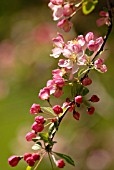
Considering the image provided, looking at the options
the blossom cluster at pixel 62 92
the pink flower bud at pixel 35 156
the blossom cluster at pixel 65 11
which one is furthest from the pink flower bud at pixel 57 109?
the blossom cluster at pixel 65 11

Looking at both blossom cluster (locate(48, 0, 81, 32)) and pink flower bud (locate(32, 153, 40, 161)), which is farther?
blossom cluster (locate(48, 0, 81, 32))

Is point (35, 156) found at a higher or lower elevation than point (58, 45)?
lower

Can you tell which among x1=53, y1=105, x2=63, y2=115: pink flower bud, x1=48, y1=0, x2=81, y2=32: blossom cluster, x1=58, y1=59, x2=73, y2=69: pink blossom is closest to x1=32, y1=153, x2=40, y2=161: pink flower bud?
x1=53, y1=105, x2=63, y2=115: pink flower bud

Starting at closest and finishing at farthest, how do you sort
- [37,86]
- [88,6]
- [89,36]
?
[89,36]
[88,6]
[37,86]

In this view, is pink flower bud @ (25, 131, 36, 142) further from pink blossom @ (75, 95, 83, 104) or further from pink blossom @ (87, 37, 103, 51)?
pink blossom @ (87, 37, 103, 51)

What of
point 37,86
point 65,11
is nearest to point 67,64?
point 65,11

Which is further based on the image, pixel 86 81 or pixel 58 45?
pixel 58 45

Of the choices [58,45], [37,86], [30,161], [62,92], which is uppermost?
[37,86]

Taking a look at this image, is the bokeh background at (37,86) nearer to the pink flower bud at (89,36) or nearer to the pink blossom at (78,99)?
the pink flower bud at (89,36)

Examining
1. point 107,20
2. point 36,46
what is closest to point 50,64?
point 36,46

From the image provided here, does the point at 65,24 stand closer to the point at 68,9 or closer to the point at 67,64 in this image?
the point at 68,9

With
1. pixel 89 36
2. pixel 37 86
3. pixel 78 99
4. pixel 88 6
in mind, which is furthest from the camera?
pixel 37 86
